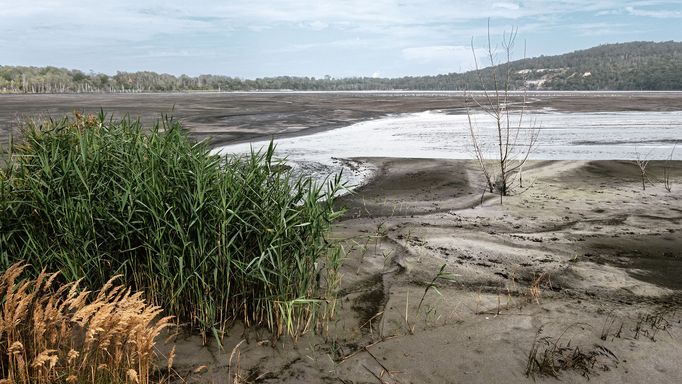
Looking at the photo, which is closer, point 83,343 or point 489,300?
point 83,343

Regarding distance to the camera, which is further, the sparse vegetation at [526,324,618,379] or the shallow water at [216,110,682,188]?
the shallow water at [216,110,682,188]

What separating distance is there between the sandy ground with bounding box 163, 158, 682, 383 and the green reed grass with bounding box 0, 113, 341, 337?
41 centimetres

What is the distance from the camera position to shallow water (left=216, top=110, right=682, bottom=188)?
19.5m

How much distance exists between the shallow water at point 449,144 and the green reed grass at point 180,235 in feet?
31.7

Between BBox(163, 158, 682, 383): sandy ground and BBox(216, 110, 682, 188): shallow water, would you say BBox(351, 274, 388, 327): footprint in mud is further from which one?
BBox(216, 110, 682, 188): shallow water

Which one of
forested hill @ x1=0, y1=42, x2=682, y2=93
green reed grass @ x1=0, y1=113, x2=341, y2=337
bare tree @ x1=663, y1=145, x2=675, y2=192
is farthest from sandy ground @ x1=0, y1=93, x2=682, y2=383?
forested hill @ x1=0, y1=42, x2=682, y2=93

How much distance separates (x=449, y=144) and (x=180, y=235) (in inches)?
809

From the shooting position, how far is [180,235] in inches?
203

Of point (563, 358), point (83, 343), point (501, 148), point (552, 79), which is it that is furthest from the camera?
point (552, 79)

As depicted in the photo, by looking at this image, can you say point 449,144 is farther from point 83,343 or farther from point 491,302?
point 83,343

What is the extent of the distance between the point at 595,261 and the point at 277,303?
503 cm

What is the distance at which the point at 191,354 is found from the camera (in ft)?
16.2

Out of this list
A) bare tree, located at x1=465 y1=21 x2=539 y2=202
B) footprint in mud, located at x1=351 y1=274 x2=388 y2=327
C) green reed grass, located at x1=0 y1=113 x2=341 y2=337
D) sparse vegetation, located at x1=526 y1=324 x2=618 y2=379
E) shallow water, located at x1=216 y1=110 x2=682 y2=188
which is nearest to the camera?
sparse vegetation, located at x1=526 y1=324 x2=618 y2=379

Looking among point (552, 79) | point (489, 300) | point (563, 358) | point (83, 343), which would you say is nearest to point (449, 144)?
point (489, 300)
